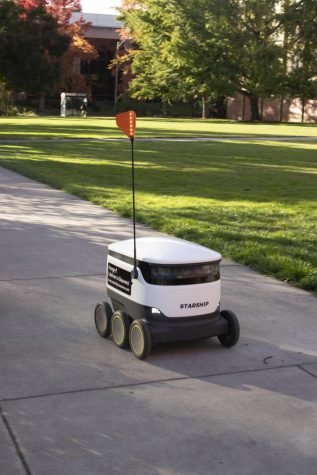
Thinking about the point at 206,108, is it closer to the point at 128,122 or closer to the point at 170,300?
the point at 128,122

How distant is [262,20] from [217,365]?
5069 centimetres

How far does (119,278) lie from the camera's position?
5551 millimetres

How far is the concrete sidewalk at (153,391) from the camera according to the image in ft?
12.3

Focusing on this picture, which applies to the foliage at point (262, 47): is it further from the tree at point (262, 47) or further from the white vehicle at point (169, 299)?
the white vehicle at point (169, 299)

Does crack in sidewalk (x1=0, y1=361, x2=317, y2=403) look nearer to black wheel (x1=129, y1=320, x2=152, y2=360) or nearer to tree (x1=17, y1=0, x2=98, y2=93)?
black wheel (x1=129, y1=320, x2=152, y2=360)

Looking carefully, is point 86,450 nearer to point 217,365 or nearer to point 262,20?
point 217,365

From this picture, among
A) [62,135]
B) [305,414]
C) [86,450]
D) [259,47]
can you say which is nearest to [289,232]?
[305,414]

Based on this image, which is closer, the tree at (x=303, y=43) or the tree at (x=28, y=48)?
the tree at (x=28, y=48)

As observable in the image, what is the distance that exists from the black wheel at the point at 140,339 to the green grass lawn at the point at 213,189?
242 centimetres

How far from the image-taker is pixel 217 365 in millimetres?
5043

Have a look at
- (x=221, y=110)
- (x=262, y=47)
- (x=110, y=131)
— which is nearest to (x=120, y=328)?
(x=110, y=131)

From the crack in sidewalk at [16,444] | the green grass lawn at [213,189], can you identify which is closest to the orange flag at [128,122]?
the crack in sidewalk at [16,444]

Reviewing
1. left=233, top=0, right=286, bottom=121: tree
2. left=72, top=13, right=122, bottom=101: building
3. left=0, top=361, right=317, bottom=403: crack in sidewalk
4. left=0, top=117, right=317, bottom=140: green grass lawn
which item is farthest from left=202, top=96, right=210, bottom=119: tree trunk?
left=0, top=361, right=317, bottom=403: crack in sidewalk

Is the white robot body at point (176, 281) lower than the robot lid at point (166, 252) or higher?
lower
